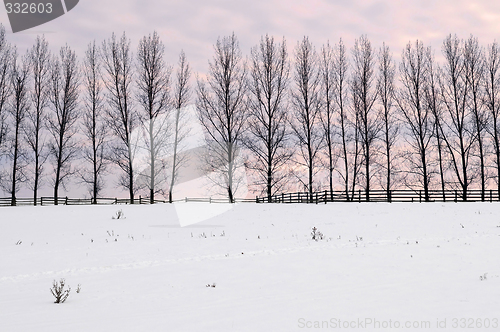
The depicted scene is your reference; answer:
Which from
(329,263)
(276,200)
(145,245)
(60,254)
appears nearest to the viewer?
(329,263)

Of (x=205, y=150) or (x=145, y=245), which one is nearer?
(x=145, y=245)

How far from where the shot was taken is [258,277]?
818 centimetres

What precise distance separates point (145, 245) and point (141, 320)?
7.86 meters

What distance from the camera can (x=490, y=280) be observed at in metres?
7.25

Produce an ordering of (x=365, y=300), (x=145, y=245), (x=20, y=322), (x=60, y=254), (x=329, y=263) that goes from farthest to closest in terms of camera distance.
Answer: (x=145, y=245) → (x=60, y=254) → (x=329, y=263) → (x=365, y=300) → (x=20, y=322)

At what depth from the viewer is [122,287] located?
25.1ft

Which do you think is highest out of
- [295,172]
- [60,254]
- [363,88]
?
[363,88]

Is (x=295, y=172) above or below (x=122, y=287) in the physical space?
above

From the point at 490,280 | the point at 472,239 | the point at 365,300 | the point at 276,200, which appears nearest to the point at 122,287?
the point at 365,300

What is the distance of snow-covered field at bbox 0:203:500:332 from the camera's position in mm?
5473

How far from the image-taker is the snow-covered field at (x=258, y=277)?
18.0ft

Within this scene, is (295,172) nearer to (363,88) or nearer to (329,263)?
(363,88)

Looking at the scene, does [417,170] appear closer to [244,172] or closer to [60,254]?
[244,172]

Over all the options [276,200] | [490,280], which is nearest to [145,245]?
[490,280]
